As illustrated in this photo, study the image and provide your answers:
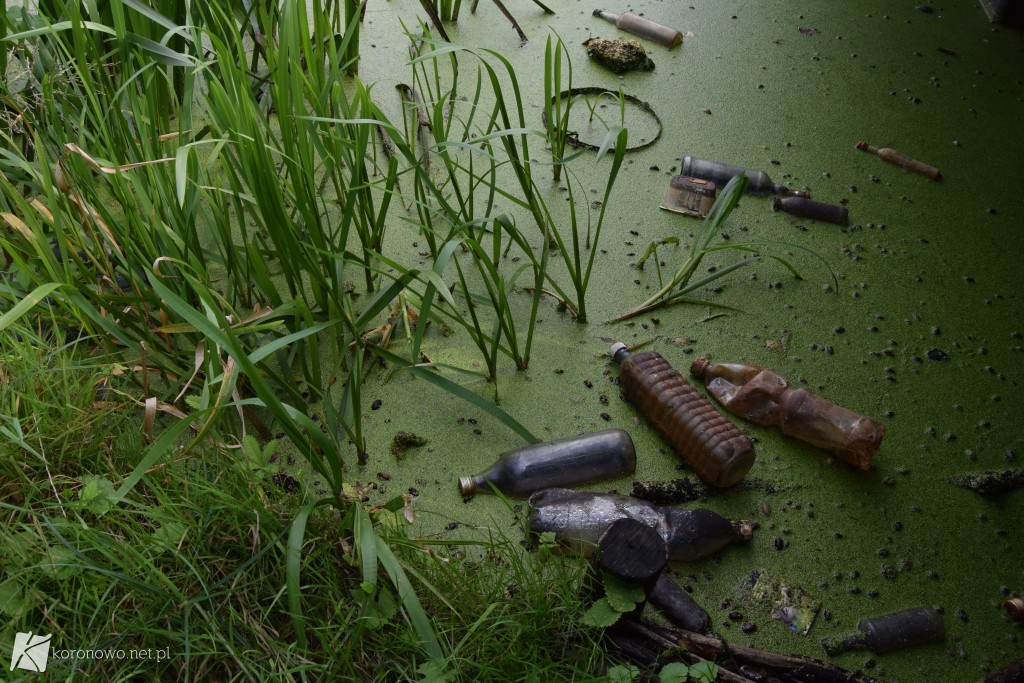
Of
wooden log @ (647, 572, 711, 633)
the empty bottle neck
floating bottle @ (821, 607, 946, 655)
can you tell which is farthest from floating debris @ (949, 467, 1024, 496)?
the empty bottle neck

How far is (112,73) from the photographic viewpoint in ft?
6.42

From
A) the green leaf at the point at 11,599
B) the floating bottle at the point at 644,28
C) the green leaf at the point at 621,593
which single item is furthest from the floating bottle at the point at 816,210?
the green leaf at the point at 11,599

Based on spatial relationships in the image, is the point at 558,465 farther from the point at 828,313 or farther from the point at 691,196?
the point at 691,196

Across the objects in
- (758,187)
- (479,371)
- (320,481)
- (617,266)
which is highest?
(758,187)

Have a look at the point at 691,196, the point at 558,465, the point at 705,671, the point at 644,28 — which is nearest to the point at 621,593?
the point at 705,671

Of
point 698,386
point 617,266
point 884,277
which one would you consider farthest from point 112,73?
point 884,277

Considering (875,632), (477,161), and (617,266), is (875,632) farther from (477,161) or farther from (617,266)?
(477,161)

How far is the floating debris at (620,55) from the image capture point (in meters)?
2.38

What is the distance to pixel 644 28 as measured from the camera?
255cm

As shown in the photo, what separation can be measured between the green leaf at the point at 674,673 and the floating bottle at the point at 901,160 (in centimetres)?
164

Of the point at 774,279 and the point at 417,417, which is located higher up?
the point at 774,279

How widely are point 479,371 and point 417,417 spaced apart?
0.59 feet

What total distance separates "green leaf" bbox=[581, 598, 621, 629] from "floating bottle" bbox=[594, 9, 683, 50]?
6.44 feet

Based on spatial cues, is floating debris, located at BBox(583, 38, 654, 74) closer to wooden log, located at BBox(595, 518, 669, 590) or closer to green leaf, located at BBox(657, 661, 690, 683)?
wooden log, located at BBox(595, 518, 669, 590)
